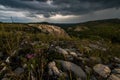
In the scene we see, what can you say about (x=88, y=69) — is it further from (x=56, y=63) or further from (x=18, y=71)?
(x=18, y=71)

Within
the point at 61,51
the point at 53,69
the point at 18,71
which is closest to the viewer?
the point at 53,69

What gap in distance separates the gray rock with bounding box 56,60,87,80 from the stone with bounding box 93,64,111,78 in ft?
1.82

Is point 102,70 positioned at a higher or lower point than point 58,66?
lower

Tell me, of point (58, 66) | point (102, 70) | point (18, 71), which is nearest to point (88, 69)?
point (102, 70)

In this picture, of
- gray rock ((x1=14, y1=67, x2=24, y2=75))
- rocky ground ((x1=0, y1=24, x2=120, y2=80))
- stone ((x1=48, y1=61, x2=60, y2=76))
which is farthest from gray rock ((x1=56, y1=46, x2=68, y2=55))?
gray rock ((x1=14, y1=67, x2=24, y2=75))

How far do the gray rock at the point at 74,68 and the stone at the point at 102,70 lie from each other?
55 centimetres

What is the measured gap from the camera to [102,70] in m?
7.84

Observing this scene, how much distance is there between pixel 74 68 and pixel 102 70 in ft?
3.06

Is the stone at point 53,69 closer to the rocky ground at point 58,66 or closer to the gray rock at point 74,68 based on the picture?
the rocky ground at point 58,66

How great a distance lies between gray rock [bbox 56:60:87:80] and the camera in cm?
741

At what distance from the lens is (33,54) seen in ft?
26.1

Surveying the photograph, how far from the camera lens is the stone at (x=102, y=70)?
769 centimetres

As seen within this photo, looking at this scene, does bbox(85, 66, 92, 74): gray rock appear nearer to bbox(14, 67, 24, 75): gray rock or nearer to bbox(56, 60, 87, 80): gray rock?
bbox(56, 60, 87, 80): gray rock

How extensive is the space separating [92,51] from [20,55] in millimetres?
2758
